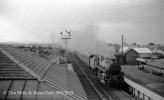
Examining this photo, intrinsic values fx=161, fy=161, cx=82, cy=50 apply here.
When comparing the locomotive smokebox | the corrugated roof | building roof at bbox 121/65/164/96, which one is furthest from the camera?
the locomotive smokebox

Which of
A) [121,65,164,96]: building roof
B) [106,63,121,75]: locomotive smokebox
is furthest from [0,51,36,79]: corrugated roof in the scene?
[121,65,164,96]: building roof

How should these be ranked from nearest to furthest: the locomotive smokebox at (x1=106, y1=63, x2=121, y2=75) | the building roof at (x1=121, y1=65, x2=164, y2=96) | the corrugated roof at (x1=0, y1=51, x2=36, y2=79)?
the corrugated roof at (x1=0, y1=51, x2=36, y2=79) → the building roof at (x1=121, y1=65, x2=164, y2=96) → the locomotive smokebox at (x1=106, y1=63, x2=121, y2=75)

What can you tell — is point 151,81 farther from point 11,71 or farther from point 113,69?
point 11,71

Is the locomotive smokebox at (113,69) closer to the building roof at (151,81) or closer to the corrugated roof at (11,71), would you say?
the building roof at (151,81)

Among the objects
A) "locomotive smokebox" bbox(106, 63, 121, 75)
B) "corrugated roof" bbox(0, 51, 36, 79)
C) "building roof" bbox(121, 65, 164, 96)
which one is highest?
"corrugated roof" bbox(0, 51, 36, 79)

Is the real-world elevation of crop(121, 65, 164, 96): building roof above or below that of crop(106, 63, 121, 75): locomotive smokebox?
below

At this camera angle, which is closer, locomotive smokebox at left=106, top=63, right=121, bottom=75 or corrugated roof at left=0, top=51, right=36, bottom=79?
corrugated roof at left=0, top=51, right=36, bottom=79

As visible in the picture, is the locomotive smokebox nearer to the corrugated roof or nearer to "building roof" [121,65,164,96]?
"building roof" [121,65,164,96]

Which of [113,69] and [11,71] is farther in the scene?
[113,69]

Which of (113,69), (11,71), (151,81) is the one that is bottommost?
A: (151,81)

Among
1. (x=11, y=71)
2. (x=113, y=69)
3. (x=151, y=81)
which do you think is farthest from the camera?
(x=151, y=81)

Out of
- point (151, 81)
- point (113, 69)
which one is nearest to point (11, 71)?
point (113, 69)

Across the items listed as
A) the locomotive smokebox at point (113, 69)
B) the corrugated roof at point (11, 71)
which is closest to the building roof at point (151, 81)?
the locomotive smokebox at point (113, 69)

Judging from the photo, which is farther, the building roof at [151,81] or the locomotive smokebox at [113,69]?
the locomotive smokebox at [113,69]
